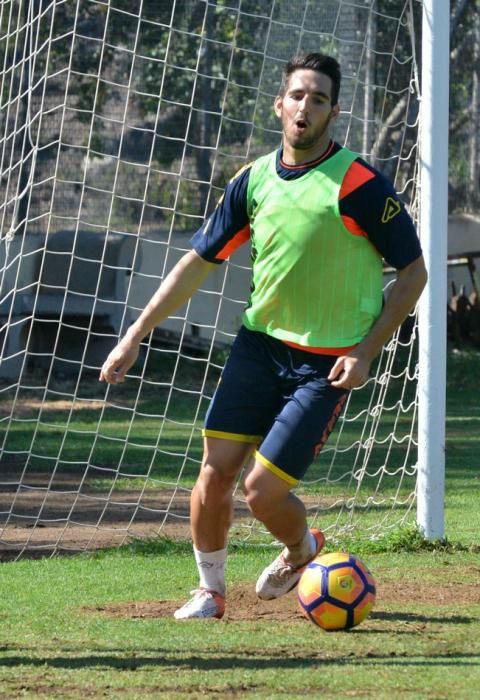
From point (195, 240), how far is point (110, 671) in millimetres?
1943

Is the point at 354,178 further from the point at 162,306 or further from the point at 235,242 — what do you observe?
the point at 162,306

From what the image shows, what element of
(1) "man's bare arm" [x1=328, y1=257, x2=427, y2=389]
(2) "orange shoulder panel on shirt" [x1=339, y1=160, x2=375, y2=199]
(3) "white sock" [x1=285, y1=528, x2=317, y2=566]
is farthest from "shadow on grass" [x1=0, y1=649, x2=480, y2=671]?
(2) "orange shoulder panel on shirt" [x1=339, y1=160, x2=375, y2=199]

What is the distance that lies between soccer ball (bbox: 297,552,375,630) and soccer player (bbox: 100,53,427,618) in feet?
1.01

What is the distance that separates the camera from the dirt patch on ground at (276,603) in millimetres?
5691

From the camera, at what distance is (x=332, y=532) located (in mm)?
8086

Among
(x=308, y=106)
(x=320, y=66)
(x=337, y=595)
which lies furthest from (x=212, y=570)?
(x=320, y=66)

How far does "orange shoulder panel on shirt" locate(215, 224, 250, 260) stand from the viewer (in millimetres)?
5559

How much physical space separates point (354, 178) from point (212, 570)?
5.76 feet

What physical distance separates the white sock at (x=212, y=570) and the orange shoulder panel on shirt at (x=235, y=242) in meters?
1.26

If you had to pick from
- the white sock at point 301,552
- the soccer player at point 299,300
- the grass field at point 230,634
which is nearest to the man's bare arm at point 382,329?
the soccer player at point 299,300

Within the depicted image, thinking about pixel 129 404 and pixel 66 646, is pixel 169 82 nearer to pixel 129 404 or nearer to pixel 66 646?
pixel 129 404

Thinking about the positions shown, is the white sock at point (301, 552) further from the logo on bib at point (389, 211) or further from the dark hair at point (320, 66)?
the dark hair at point (320, 66)

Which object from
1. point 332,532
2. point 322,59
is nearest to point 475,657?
point 322,59

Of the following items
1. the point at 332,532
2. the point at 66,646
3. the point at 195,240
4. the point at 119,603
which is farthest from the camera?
the point at 332,532
